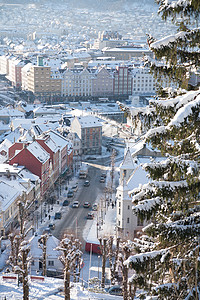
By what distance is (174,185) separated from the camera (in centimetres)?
740

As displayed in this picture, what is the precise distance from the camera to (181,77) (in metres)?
8.09

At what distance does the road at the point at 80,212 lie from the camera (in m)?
30.3

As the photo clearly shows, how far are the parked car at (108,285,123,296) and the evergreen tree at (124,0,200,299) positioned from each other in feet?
45.6

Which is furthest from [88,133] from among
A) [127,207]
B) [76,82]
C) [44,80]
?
[44,80]

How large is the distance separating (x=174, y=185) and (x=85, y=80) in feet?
259

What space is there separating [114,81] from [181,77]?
8030cm

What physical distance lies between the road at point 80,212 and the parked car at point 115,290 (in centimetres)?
770

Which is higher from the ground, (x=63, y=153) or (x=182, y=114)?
(x=182, y=114)

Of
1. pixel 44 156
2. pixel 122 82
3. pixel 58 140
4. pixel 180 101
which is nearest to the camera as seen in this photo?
pixel 180 101

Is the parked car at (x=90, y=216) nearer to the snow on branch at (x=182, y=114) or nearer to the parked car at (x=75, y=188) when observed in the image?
the parked car at (x=75, y=188)

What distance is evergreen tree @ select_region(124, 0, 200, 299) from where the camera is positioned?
24.2 ft

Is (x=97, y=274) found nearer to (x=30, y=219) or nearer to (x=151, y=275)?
(x=30, y=219)

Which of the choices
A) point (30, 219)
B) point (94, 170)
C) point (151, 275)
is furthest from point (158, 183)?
point (94, 170)

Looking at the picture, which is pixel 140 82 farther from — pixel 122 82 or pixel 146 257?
pixel 146 257
